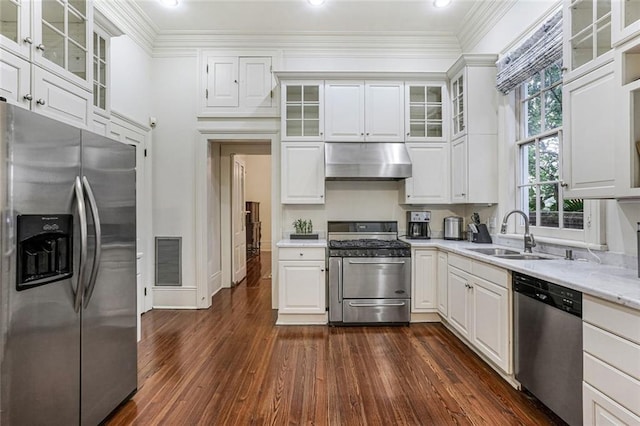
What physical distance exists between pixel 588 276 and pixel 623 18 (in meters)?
1.37

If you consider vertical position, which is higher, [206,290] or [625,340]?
[625,340]

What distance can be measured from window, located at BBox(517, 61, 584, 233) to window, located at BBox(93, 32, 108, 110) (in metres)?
3.91

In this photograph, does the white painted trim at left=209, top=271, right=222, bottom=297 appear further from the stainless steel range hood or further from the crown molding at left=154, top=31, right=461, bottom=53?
the crown molding at left=154, top=31, right=461, bottom=53

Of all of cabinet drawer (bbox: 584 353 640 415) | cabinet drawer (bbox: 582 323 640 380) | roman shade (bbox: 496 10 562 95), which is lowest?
cabinet drawer (bbox: 584 353 640 415)

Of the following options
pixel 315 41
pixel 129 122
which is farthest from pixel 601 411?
pixel 129 122

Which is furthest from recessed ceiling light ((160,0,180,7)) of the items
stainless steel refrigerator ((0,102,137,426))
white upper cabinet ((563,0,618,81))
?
white upper cabinet ((563,0,618,81))

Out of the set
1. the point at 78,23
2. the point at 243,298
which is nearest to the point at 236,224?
the point at 243,298

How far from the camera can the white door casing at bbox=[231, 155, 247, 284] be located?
5332 millimetres

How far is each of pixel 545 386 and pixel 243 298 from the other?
364cm

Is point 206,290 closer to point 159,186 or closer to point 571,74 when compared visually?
point 159,186

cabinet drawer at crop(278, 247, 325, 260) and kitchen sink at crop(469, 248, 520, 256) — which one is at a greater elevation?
kitchen sink at crop(469, 248, 520, 256)

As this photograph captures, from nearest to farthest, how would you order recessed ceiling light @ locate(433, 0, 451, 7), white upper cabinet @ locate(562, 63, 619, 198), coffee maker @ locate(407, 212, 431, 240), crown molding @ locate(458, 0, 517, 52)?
white upper cabinet @ locate(562, 63, 619, 198)
crown molding @ locate(458, 0, 517, 52)
recessed ceiling light @ locate(433, 0, 451, 7)
coffee maker @ locate(407, 212, 431, 240)

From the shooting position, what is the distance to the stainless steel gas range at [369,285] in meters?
3.51

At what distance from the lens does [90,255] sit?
1.73 metres
